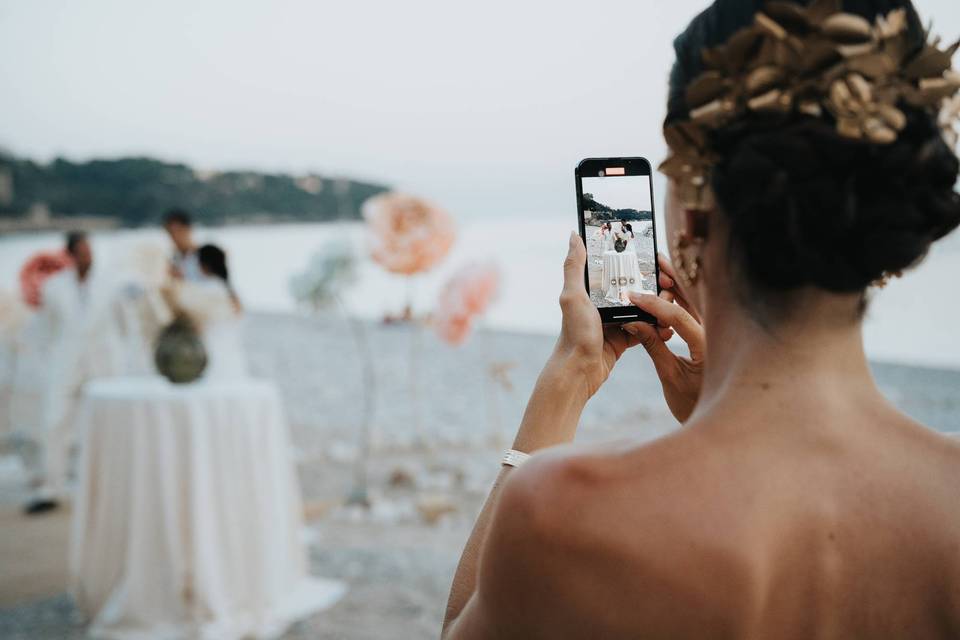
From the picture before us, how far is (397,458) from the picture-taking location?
7.19 m

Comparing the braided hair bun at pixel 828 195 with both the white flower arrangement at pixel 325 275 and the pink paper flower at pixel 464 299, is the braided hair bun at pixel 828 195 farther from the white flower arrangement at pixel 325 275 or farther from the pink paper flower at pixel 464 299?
the white flower arrangement at pixel 325 275

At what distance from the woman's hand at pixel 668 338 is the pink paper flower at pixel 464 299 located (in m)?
3.24

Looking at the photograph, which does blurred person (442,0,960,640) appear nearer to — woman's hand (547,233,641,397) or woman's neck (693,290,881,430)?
woman's neck (693,290,881,430)

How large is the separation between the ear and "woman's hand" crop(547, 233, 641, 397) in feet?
0.96

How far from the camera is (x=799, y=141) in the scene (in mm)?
694

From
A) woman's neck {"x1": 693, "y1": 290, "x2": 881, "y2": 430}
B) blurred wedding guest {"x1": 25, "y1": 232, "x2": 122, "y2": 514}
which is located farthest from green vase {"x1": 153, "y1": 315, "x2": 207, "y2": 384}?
woman's neck {"x1": 693, "y1": 290, "x2": 881, "y2": 430}

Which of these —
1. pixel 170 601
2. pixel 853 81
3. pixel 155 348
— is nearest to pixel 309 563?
pixel 170 601

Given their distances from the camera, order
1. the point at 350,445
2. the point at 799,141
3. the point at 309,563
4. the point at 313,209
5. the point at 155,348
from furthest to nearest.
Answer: the point at 313,209 → the point at 350,445 → the point at 309,563 → the point at 155,348 → the point at 799,141

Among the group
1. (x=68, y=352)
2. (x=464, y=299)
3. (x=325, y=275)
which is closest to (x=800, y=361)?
(x=464, y=299)

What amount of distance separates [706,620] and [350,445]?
24.1ft

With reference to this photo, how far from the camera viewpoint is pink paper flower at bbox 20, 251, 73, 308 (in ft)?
20.7

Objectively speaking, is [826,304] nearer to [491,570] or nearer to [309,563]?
[491,570]

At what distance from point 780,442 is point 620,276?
18.0 inches

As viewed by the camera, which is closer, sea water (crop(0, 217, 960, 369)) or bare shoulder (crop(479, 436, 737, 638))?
bare shoulder (crop(479, 436, 737, 638))
